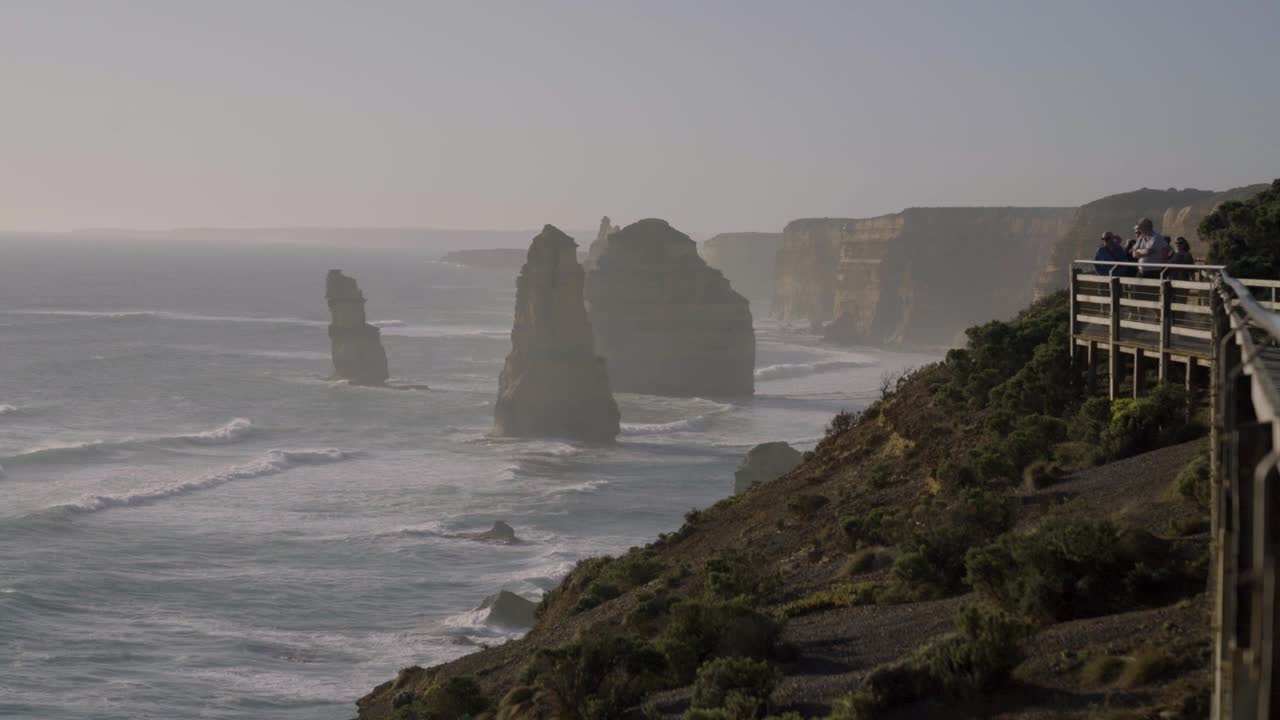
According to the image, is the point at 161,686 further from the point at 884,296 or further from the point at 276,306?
the point at 276,306

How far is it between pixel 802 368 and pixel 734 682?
110 meters

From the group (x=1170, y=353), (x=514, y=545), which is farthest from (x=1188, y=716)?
(x=514, y=545)

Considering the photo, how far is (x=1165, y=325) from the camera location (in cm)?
1584

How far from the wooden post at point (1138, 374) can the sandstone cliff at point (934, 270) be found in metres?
130

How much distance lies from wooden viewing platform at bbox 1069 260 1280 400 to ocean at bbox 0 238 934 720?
15.4 m

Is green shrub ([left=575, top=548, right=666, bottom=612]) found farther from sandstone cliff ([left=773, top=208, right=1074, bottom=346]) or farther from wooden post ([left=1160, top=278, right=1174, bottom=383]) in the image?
sandstone cliff ([left=773, top=208, right=1074, bottom=346])

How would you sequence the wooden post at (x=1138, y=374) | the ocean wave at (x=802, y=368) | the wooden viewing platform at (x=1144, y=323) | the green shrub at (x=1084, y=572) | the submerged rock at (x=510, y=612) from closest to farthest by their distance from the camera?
the green shrub at (x=1084, y=572), the wooden viewing platform at (x=1144, y=323), the wooden post at (x=1138, y=374), the submerged rock at (x=510, y=612), the ocean wave at (x=802, y=368)

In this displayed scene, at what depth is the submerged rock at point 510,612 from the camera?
32281mm

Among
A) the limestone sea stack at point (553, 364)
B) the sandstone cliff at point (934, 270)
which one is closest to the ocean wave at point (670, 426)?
the limestone sea stack at point (553, 364)

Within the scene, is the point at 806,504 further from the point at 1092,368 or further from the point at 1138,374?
the point at 1138,374

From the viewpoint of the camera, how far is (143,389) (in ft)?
298

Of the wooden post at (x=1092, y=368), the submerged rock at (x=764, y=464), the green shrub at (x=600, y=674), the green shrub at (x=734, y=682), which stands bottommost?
the submerged rock at (x=764, y=464)

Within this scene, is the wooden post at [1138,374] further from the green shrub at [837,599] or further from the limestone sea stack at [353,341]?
the limestone sea stack at [353,341]

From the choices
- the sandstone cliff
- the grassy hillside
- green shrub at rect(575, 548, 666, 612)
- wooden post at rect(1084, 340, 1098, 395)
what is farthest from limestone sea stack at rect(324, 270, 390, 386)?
wooden post at rect(1084, 340, 1098, 395)
